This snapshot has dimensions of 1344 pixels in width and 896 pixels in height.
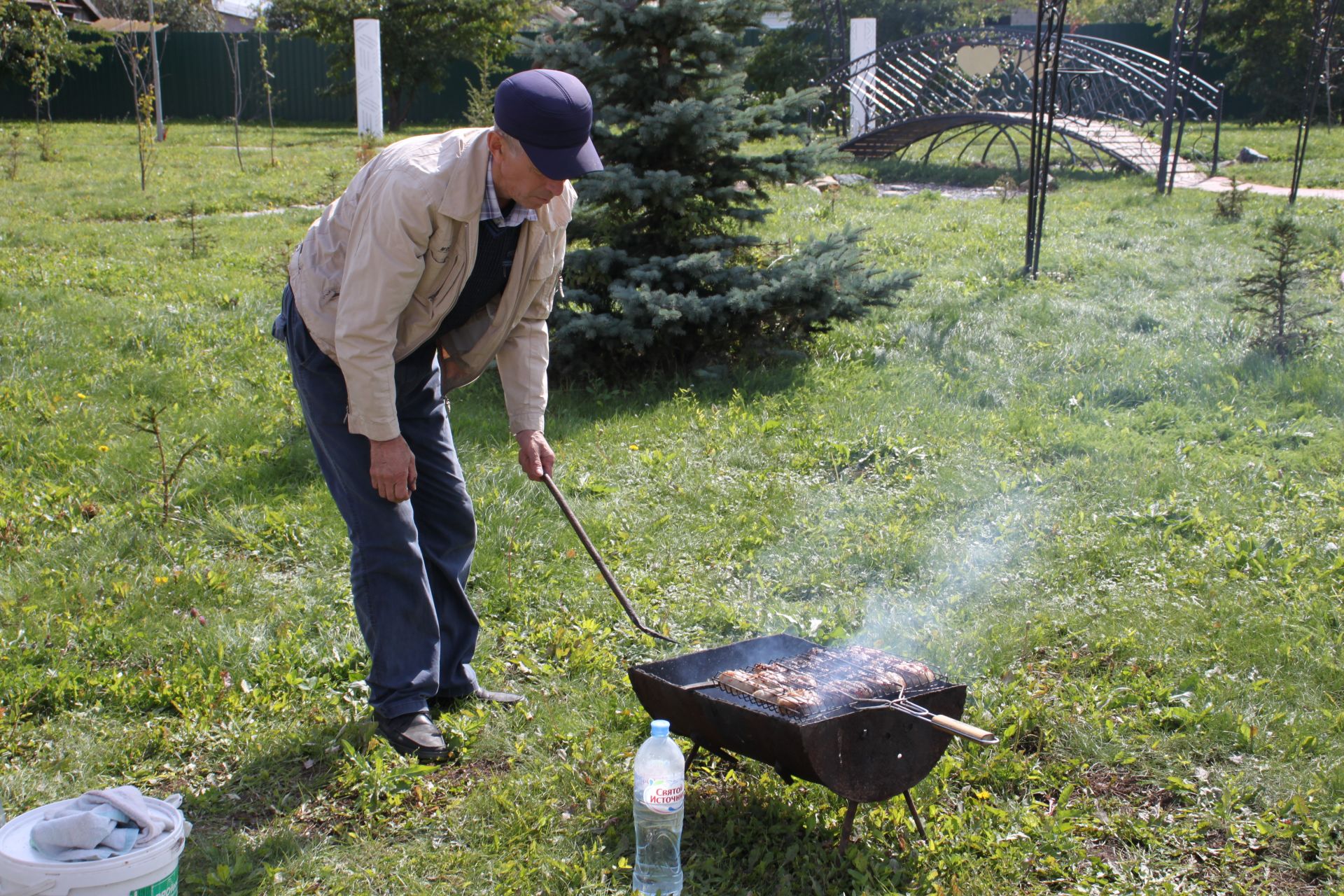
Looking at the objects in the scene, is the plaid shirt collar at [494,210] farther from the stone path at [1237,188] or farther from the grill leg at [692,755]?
the stone path at [1237,188]

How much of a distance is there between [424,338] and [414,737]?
1192 millimetres

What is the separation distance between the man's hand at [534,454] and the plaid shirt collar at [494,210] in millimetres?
704

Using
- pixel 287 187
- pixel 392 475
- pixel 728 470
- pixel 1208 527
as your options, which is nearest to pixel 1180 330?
pixel 1208 527

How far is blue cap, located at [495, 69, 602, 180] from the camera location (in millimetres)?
2814

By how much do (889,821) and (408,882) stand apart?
1300mm

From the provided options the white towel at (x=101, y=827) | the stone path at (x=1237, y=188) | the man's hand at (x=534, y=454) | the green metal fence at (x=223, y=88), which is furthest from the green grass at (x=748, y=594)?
the green metal fence at (x=223, y=88)

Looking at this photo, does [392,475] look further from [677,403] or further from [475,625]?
[677,403]

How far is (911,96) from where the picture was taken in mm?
19250

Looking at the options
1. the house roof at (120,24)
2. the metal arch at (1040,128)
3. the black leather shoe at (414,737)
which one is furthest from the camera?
the house roof at (120,24)

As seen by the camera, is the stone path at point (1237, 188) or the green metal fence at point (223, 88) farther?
A: the green metal fence at point (223, 88)

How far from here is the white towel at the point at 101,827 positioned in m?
2.32

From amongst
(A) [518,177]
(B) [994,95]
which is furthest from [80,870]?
(B) [994,95]

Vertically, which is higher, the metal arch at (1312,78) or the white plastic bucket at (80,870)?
the metal arch at (1312,78)

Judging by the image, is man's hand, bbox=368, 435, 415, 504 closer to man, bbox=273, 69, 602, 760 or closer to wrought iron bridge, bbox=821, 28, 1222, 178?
man, bbox=273, 69, 602, 760
